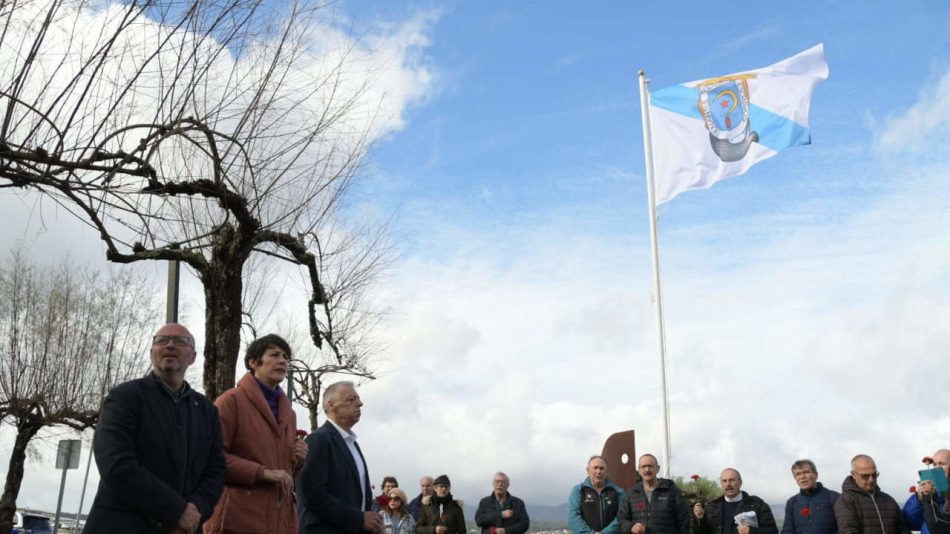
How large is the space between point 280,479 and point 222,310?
4.19 metres

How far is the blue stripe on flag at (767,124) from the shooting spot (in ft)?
49.8

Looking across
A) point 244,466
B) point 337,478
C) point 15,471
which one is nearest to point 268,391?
point 244,466

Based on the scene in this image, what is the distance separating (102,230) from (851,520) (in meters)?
6.81

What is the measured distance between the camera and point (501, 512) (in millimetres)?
10922

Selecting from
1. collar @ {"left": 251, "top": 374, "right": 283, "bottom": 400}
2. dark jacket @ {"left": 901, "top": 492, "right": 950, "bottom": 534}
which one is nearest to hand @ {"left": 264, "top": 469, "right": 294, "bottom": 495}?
collar @ {"left": 251, "top": 374, "right": 283, "bottom": 400}

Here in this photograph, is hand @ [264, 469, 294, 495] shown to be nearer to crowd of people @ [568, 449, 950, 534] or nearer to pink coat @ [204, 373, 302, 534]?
pink coat @ [204, 373, 302, 534]

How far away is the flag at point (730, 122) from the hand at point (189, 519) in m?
12.9

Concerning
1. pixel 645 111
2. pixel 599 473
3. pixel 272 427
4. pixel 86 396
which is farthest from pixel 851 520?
pixel 86 396

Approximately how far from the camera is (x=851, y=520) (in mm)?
8070

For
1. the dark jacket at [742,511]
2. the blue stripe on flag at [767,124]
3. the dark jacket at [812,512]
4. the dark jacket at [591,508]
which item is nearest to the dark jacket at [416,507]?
the dark jacket at [591,508]

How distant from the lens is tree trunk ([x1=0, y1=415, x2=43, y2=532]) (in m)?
22.6

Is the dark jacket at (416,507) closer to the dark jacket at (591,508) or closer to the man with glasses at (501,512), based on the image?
the man with glasses at (501,512)

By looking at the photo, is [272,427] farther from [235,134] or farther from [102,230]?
[235,134]

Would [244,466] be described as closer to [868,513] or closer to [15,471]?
[868,513]
